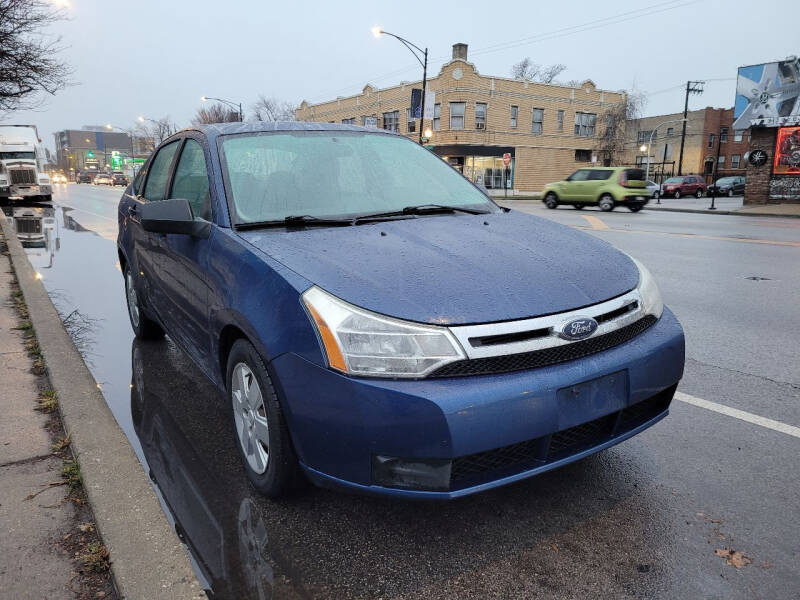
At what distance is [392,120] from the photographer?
50.4 meters

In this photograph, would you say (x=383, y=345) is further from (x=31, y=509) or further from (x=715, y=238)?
(x=715, y=238)

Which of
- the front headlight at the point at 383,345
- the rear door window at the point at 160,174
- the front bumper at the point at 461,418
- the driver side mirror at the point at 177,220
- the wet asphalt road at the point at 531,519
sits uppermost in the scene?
the rear door window at the point at 160,174

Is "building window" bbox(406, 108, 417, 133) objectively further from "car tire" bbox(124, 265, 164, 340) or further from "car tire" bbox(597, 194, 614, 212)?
"car tire" bbox(124, 265, 164, 340)

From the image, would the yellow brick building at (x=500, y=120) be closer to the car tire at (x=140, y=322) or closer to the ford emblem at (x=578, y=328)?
the car tire at (x=140, y=322)

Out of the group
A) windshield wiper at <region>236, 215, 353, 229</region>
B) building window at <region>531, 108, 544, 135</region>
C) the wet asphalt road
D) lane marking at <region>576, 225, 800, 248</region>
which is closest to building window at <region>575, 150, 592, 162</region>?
building window at <region>531, 108, 544, 135</region>

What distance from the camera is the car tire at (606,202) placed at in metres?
23.5

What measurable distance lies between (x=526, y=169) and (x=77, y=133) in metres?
146

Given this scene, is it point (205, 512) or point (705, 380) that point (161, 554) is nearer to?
point (205, 512)

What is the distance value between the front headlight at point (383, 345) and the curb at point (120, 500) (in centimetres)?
95

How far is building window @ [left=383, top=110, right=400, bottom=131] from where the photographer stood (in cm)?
4978

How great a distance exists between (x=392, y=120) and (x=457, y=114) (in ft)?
25.3

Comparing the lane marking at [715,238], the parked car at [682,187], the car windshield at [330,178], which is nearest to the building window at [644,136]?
the parked car at [682,187]

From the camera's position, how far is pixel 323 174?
3.35 metres

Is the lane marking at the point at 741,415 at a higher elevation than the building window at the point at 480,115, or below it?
below
